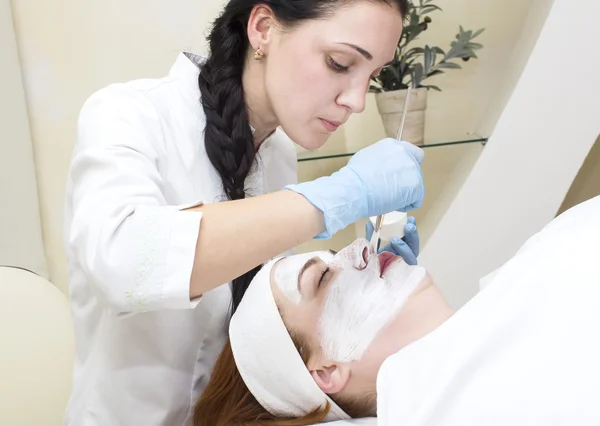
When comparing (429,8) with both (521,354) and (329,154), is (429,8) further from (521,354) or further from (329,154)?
(521,354)

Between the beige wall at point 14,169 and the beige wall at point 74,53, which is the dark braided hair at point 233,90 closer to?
the beige wall at point 74,53

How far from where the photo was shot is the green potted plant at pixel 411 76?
1753 mm

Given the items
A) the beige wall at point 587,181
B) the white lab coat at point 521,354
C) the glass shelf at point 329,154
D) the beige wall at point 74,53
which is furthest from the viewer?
the beige wall at point 587,181

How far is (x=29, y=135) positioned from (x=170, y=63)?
1.63 ft

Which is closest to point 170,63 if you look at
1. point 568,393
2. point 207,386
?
point 207,386

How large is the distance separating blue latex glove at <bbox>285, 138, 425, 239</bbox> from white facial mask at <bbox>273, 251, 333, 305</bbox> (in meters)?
0.20

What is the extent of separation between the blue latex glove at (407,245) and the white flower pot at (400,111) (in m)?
0.57

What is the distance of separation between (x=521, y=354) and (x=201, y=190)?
69 cm

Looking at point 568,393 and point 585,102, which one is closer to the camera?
point 568,393

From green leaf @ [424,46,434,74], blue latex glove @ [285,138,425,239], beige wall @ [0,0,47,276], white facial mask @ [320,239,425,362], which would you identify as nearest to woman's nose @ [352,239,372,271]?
white facial mask @ [320,239,425,362]

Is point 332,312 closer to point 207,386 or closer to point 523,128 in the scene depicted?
point 207,386

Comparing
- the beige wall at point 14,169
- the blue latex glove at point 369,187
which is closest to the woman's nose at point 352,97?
the blue latex glove at point 369,187

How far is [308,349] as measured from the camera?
1.01 meters

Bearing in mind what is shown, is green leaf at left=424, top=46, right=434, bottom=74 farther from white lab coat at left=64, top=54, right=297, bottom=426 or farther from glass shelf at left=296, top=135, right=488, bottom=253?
white lab coat at left=64, top=54, right=297, bottom=426
